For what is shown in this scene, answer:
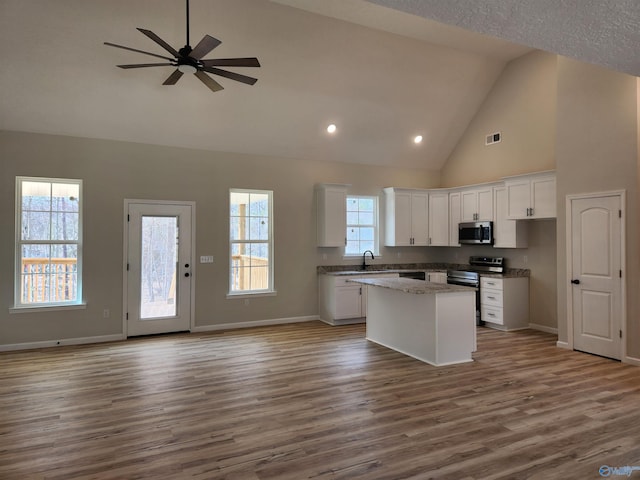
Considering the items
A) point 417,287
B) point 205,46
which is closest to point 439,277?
point 417,287

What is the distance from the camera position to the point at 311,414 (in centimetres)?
344

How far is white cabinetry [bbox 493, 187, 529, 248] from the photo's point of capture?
665 centimetres

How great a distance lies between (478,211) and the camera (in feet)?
24.2

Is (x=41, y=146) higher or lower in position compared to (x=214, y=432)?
higher

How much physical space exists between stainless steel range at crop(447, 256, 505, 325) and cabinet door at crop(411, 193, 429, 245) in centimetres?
86

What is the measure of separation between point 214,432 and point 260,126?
185 inches

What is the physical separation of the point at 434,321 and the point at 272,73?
393 cm

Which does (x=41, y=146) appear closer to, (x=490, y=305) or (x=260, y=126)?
(x=260, y=126)

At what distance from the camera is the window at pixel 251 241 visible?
22.8ft

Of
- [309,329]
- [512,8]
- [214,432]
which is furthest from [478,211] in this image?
[214,432]

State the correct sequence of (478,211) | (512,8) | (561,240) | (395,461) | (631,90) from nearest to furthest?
(512,8) < (395,461) < (631,90) < (561,240) < (478,211)

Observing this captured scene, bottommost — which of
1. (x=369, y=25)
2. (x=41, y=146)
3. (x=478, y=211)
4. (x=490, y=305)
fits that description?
(x=490, y=305)

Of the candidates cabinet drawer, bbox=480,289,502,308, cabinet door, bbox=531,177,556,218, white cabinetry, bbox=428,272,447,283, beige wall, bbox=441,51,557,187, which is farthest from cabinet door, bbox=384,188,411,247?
cabinet door, bbox=531,177,556,218

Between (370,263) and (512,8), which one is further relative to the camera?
(370,263)
